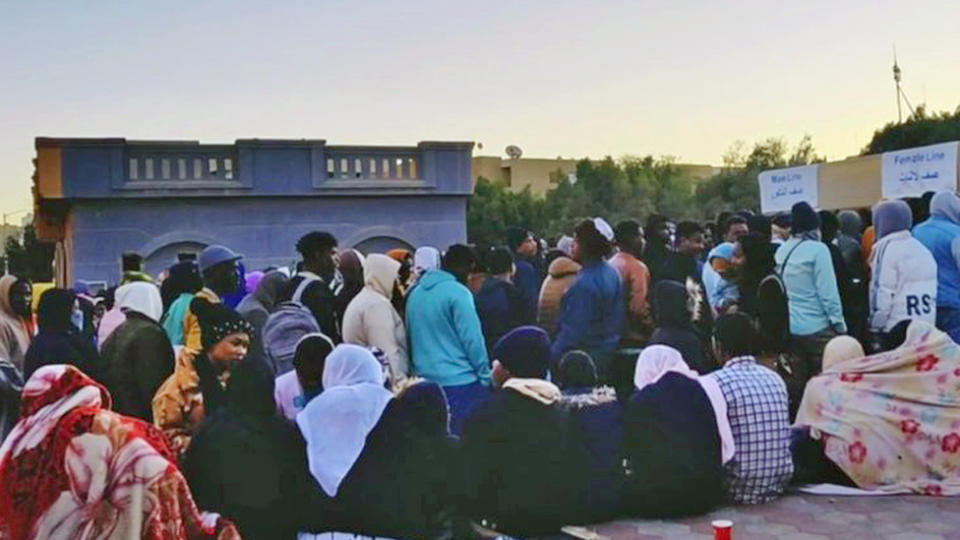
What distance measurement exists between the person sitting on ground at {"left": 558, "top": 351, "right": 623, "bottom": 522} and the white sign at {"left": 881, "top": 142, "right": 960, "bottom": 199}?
31.5ft

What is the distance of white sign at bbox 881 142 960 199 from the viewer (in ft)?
45.2

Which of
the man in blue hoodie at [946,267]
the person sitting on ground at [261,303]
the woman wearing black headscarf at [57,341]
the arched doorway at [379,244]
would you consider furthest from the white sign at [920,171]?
the woman wearing black headscarf at [57,341]

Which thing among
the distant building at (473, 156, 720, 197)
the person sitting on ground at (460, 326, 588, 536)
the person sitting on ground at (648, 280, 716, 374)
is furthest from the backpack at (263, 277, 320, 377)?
the distant building at (473, 156, 720, 197)

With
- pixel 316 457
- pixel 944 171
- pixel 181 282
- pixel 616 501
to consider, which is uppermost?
pixel 944 171

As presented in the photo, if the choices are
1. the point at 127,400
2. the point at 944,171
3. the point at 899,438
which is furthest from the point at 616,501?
the point at 944,171

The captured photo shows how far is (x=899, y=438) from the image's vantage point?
6043 millimetres

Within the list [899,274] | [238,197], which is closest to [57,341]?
[899,274]

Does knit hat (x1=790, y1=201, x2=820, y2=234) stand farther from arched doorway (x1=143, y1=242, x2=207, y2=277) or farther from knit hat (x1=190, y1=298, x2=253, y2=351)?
arched doorway (x1=143, y1=242, x2=207, y2=277)

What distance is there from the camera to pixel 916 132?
3303 centimetres

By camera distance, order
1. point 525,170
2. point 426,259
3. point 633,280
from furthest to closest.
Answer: point 525,170, point 426,259, point 633,280

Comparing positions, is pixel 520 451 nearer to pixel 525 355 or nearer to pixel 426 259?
pixel 525 355

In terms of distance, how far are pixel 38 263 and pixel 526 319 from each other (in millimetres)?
20563

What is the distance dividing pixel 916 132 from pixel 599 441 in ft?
103

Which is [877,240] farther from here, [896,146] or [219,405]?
[896,146]
